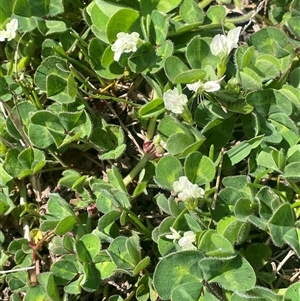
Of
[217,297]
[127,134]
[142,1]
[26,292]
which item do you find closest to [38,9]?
[142,1]

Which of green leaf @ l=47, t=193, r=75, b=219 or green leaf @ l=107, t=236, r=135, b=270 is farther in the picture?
green leaf @ l=47, t=193, r=75, b=219

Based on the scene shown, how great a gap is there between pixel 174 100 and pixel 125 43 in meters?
0.30

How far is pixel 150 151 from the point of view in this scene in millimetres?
2203

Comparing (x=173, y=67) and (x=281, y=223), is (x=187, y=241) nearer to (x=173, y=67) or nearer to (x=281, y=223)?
(x=281, y=223)

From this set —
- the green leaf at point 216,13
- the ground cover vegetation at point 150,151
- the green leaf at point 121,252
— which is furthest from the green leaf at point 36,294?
the green leaf at point 216,13

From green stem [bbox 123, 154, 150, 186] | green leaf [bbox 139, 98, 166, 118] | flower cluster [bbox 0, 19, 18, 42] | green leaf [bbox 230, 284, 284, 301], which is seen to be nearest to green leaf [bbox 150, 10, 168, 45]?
green leaf [bbox 139, 98, 166, 118]

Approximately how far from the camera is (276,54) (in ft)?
6.93

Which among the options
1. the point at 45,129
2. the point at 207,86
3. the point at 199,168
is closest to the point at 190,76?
the point at 207,86

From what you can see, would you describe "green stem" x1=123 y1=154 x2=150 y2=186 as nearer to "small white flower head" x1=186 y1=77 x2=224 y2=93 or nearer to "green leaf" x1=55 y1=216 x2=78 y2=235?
"green leaf" x1=55 y1=216 x2=78 y2=235

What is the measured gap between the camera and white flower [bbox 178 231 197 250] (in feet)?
5.92

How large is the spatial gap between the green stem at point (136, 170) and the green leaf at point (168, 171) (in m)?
0.25

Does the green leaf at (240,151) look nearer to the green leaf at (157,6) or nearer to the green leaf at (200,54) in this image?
the green leaf at (200,54)

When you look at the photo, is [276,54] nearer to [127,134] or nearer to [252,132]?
[252,132]

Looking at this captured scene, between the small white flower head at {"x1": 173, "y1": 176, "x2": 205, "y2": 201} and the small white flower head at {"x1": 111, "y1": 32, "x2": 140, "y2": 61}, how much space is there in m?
0.55
